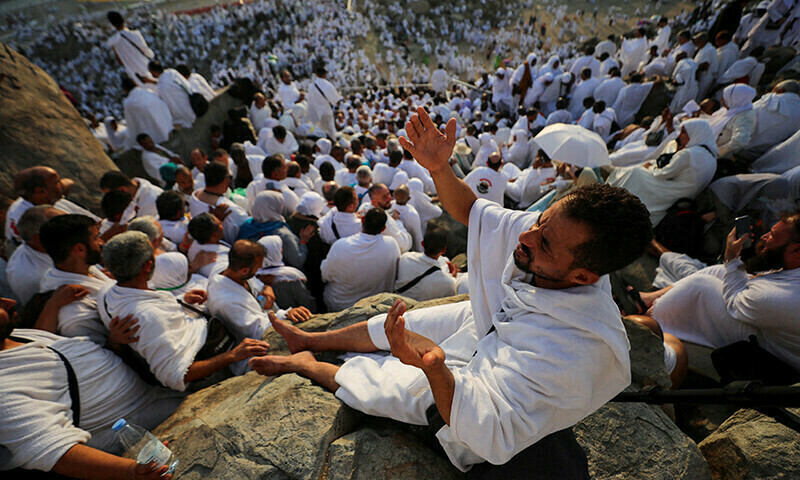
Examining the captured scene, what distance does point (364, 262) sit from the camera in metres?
3.40

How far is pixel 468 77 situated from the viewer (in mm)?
23469

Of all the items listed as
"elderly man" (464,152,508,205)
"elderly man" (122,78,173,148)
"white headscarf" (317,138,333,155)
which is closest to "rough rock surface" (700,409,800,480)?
"elderly man" (464,152,508,205)

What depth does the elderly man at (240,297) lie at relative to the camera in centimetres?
260

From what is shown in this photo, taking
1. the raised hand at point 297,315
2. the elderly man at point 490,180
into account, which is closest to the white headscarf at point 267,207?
the raised hand at point 297,315

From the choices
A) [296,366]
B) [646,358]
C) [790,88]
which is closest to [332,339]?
[296,366]

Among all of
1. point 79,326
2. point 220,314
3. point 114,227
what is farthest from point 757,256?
point 114,227

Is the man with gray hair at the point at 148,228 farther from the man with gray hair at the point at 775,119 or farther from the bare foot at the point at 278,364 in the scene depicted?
the man with gray hair at the point at 775,119

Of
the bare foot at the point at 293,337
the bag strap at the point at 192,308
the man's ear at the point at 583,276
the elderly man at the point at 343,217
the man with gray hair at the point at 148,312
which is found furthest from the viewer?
the elderly man at the point at 343,217

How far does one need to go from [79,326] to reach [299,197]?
3.20 metres

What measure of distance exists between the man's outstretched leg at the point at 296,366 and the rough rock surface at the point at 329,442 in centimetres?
6

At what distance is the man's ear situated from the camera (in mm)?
1364

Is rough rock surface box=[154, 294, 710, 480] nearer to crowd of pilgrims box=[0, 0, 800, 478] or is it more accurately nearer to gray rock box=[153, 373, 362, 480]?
gray rock box=[153, 373, 362, 480]

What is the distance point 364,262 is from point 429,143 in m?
1.76

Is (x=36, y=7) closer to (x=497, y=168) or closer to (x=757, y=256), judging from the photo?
(x=497, y=168)
